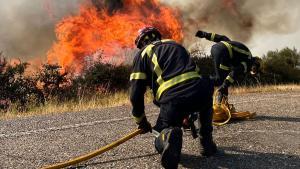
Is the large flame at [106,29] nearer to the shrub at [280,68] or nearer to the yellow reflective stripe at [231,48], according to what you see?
the shrub at [280,68]

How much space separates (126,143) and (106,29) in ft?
51.4

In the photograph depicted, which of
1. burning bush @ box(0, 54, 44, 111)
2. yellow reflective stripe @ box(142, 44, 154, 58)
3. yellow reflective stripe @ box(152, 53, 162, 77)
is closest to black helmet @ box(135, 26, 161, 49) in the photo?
yellow reflective stripe @ box(142, 44, 154, 58)

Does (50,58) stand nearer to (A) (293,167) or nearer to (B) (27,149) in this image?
(B) (27,149)

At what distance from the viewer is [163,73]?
18.1 ft

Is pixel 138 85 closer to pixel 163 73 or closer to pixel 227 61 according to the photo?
pixel 163 73

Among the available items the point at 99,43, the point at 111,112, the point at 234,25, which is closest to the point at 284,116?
the point at 111,112

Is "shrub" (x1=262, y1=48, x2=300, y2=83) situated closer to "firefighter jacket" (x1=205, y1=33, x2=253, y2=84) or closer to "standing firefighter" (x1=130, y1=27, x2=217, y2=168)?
"firefighter jacket" (x1=205, y1=33, x2=253, y2=84)

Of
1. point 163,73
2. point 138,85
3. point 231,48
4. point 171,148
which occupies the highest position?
point 231,48

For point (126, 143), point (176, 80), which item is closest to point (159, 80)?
point (176, 80)

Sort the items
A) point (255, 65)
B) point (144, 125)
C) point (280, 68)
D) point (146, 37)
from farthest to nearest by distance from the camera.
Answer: point (280, 68) < point (255, 65) < point (146, 37) < point (144, 125)

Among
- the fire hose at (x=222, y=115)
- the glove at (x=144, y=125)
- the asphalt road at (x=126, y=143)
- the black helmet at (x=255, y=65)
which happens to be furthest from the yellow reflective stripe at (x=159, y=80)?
the black helmet at (x=255, y=65)

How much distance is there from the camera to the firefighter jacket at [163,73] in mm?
5441

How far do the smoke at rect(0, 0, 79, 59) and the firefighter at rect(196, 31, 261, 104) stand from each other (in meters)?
18.2

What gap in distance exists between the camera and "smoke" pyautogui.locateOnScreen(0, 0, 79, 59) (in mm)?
26391
